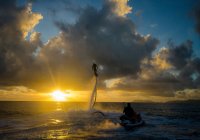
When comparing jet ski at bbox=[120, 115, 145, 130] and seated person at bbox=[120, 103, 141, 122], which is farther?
seated person at bbox=[120, 103, 141, 122]

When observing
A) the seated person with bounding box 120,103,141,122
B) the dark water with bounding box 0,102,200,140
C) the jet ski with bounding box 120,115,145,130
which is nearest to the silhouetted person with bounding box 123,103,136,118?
the seated person with bounding box 120,103,141,122

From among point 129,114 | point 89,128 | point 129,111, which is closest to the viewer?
point 89,128

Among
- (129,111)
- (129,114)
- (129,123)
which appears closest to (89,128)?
(129,123)

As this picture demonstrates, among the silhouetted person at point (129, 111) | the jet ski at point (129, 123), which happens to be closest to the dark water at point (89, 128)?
the jet ski at point (129, 123)

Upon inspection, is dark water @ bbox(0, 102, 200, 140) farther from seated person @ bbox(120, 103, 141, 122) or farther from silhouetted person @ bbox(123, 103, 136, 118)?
silhouetted person @ bbox(123, 103, 136, 118)

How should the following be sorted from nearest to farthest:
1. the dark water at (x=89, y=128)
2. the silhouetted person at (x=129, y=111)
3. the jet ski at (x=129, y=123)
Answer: the dark water at (x=89, y=128)
the jet ski at (x=129, y=123)
the silhouetted person at (x=129, y=111)

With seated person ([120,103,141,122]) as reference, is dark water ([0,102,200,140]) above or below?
below

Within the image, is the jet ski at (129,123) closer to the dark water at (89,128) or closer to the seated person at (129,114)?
the seated person at (129,114)

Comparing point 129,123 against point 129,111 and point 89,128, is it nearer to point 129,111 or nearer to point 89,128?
point 129,111

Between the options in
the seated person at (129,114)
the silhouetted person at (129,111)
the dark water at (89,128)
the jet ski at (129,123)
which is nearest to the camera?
the dark water at (89,128)

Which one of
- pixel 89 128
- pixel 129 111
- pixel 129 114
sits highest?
pixel 129 111

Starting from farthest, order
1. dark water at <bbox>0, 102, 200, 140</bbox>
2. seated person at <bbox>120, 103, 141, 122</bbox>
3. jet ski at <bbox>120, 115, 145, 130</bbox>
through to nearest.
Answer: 1. seated person at <bbox>120, 103, 141, 122</bbox>
2. jet ski at <bbox>120, 115, 145, 130</bbox>
3. dark water at <bbox>0, 102, 200, 140</bbox>

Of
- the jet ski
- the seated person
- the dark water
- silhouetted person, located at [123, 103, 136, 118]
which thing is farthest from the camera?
silhouetted person, located at [123, 103, 136, 118]

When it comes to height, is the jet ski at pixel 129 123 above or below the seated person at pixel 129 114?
below
